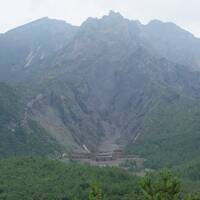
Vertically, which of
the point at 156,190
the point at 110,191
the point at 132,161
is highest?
the point at 132,161

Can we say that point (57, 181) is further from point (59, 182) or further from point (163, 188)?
point (163, 188)

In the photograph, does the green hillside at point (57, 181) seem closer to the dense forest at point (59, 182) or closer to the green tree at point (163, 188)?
the dense forest at point (59, 182)

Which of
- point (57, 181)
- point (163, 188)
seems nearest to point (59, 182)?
point (57, 181)

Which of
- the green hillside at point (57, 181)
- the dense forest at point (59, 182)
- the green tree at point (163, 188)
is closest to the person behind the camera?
the green tree at point (163, 188)

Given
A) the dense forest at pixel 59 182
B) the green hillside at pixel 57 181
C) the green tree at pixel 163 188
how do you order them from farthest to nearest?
the green hillside at pixel 57 181 < the dense forest at pixel 59 182 < the green tree at pixel 163 188

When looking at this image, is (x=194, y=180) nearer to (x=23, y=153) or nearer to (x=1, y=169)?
(x=1, y=169)

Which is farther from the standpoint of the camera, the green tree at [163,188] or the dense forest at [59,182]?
the dense forest at [59,182]

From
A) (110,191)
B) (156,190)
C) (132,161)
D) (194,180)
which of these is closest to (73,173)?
(110,191)

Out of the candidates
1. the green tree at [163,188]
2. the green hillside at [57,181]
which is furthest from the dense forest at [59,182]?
the green tree at [163,188]

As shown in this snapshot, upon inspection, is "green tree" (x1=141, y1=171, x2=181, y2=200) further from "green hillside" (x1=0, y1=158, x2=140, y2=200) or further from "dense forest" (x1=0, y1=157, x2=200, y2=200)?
Answer: "green hillside" (x1=0, y1=158, x2=140, y2=200)

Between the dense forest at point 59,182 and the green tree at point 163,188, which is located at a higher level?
the dense forest at point 59,182
